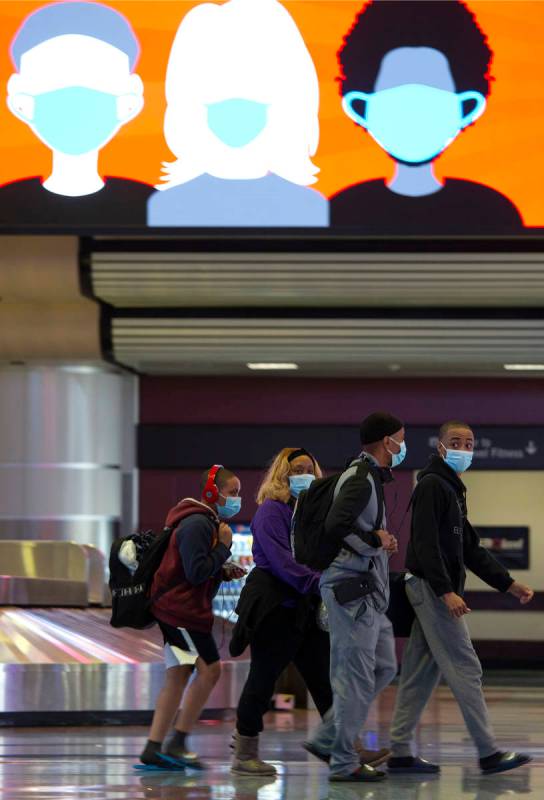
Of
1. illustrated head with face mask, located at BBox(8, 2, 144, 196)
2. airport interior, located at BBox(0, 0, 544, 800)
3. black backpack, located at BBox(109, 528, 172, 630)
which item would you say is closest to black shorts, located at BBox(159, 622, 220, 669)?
black backpack, located at BBox(109, 528, 172, 630)

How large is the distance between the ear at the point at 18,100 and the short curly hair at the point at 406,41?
8.89ft

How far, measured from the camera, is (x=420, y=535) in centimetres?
666

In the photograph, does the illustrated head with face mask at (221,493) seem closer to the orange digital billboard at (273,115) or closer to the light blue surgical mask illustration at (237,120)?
the orange digital billboard at (273,115)


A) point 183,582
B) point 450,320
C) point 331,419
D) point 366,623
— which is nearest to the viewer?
point 366,623

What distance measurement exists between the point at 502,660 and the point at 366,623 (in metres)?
9.51

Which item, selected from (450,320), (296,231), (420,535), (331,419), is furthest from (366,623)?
(331,419)

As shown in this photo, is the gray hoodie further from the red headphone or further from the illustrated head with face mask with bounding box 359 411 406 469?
the red headphone

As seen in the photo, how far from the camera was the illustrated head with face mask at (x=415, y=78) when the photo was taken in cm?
1270

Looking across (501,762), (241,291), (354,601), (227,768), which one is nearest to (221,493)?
(354,601)

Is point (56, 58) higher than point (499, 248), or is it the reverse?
point (56, 58)

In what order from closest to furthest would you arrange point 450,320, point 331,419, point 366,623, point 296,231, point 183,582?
point 366,623, point 183,582, point 296,231, point 450,320, point 331,419

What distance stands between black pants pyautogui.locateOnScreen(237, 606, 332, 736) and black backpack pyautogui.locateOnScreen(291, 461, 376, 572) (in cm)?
53

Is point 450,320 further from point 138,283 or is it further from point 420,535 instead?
point 420,535

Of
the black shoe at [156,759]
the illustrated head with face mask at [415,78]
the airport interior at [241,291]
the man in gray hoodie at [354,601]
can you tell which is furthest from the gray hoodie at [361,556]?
the illustrated head with face mask at [415,78]
